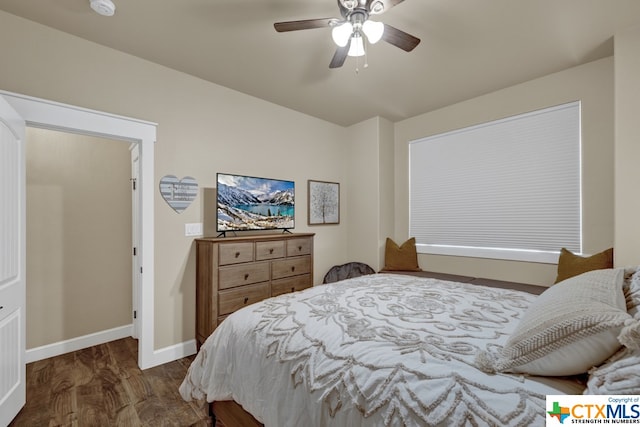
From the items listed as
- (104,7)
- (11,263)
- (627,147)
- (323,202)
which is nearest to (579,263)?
(627,147)

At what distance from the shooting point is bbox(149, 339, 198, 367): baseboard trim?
2.67 m

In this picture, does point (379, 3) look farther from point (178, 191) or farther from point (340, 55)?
point (178, 191)

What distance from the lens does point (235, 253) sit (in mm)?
2797

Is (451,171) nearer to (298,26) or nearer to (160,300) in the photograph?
(298,26)

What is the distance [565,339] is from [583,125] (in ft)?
9.63

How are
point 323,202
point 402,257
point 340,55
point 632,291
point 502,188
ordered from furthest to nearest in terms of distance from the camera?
point 323,202
point 402,257
point 502,188
point 340,55
point 632,291

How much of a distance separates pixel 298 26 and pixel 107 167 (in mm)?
2831

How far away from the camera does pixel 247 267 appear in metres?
2.89

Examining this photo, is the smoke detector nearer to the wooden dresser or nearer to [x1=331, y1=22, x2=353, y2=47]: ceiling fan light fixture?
[x1=331, y1=22, x2=353, y2=47]: ceiling fan light fixture

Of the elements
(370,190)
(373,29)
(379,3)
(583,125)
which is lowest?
(370,190)

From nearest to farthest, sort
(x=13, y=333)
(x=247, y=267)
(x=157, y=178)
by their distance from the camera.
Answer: (x=13, y=333)
(x=157, y=178)
(x=247, y=267)

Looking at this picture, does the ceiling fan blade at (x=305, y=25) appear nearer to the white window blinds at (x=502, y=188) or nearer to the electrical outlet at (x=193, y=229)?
the electrical outlet at (x=193, y=229)

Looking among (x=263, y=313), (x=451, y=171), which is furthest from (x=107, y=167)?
(x=451, y=171)

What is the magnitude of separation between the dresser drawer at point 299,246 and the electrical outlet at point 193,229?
0.95 metres
